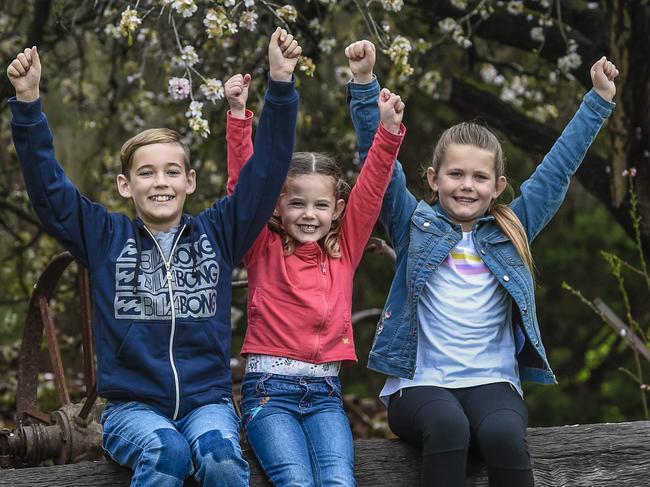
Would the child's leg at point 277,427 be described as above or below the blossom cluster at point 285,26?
below

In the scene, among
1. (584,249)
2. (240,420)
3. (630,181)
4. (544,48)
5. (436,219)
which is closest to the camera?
(240,420)

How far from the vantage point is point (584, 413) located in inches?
340

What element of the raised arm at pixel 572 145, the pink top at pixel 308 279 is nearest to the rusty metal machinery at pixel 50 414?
the pink top at pixel 308 279

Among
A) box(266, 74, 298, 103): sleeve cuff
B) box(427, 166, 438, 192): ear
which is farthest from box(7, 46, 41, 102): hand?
box(427, 166, 438, 192): ear

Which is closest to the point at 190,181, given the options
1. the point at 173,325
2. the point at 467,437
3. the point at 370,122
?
the point at 173,325

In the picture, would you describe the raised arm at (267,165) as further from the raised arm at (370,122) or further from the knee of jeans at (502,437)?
the knee of jeans at (502,437)

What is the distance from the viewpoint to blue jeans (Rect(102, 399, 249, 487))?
291 centimetres

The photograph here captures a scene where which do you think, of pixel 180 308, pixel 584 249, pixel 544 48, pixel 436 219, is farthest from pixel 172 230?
pixel 584 249

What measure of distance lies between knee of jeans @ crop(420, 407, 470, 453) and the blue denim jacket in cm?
25

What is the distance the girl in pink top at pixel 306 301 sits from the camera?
318cm

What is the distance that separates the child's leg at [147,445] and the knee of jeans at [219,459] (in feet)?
0.14

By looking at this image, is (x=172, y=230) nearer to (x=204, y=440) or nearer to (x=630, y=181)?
(x=204, y=440)

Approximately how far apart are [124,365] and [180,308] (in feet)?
0.76

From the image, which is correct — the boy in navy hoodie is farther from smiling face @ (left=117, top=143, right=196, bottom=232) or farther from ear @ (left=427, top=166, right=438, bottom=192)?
ear @ (left=427, top=166, right=438, bottom=192)
